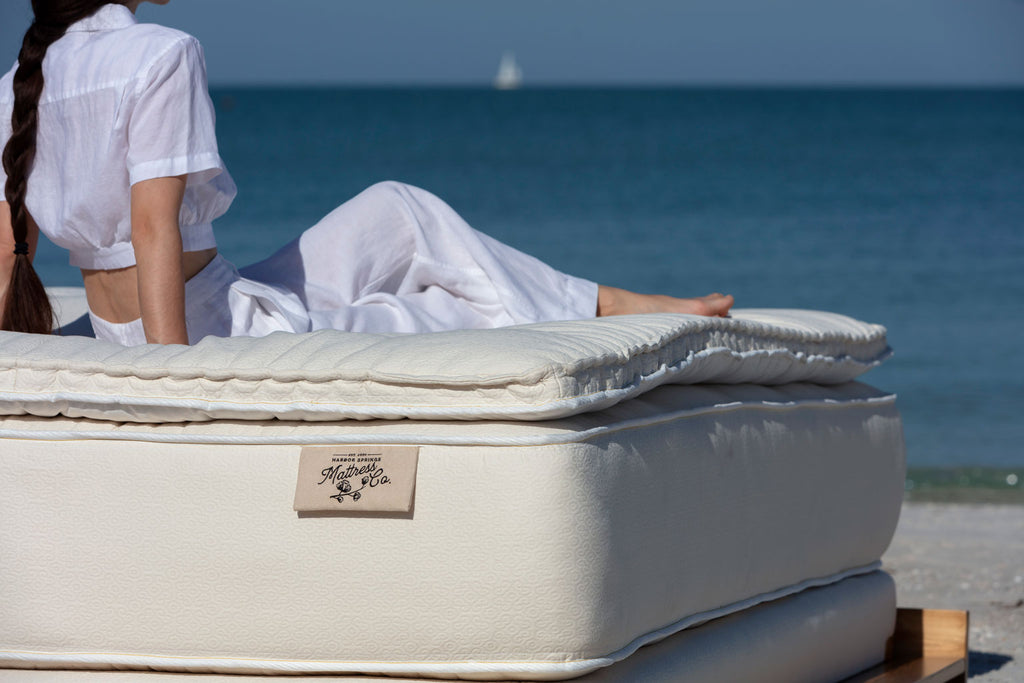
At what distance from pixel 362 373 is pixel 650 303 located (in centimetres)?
112

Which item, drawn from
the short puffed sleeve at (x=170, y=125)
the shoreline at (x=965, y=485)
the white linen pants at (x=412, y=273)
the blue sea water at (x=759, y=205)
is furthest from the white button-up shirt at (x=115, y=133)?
the blue sea water at (x=759, y=205)

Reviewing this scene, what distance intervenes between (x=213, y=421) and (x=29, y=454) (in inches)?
10.1

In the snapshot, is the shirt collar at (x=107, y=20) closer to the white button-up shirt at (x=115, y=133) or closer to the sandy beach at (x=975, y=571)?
the white button-up shirt at (x=115, y=133)

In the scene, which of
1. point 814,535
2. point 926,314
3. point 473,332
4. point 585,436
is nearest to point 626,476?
point 585,436

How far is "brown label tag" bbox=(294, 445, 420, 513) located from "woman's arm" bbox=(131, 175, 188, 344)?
544 mm

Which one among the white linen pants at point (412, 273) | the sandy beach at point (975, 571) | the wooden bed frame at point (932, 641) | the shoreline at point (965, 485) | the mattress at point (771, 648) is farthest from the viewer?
the shoreline at point (965, 485)

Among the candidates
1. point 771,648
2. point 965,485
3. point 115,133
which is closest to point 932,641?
point 771,648

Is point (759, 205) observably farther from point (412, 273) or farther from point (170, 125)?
point (170, 125)

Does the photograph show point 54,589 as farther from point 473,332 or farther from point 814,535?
point 814,535

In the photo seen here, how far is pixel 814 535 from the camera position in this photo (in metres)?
2.20

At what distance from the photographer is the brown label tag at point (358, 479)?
1568 mm

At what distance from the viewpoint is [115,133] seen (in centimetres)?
215

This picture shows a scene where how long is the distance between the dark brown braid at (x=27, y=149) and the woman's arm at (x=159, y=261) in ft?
0.88

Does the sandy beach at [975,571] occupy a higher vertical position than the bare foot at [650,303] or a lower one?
lower
